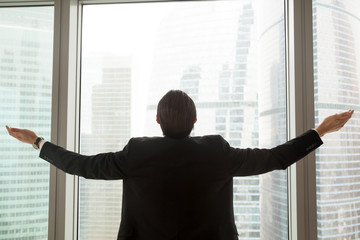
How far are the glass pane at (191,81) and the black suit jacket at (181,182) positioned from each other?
19.2 inches

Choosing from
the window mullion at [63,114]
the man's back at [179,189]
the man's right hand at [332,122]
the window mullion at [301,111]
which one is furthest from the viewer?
the window mullion at [63,114]

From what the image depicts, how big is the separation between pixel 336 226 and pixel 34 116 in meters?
1.65

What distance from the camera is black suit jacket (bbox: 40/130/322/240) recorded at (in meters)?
0.93

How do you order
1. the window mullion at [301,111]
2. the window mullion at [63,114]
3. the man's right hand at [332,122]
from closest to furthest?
the man's right hand at [332,122] < the window mullion at [301,111] < the window mullion at [63,114]

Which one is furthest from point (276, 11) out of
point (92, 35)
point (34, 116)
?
point (34, 116)

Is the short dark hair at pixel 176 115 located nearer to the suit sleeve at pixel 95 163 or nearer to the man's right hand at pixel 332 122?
the suit sleeve at pixel 95 163

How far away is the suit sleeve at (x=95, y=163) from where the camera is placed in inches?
38.0

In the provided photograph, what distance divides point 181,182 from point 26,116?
1065 mm

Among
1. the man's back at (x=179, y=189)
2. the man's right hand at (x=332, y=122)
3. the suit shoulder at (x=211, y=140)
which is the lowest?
the man's back at (x=179, y=189)

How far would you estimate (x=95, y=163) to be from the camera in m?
0.99

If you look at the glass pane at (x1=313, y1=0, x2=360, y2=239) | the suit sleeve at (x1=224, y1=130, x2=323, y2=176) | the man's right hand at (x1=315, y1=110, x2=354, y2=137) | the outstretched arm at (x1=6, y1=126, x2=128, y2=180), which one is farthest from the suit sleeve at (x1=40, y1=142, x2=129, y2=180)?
the glass pane at (x1=313, y1=0, x2=360, y2=239)

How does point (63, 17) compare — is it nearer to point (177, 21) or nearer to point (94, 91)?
point (94, 91)

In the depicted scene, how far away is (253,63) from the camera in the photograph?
1.46 metres

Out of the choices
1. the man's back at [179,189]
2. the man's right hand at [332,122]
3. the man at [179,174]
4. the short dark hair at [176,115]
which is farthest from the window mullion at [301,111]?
the short dark hair at [176,115]
